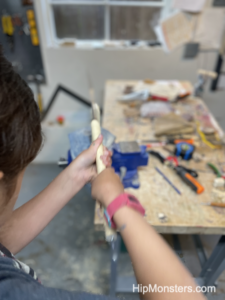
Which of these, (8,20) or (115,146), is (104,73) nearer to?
(8,20)

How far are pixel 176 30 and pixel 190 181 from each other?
1.40 metres

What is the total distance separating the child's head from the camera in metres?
0.32

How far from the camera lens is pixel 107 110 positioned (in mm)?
1231

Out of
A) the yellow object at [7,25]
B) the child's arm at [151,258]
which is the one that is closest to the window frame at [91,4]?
the yellow object at [7,25]

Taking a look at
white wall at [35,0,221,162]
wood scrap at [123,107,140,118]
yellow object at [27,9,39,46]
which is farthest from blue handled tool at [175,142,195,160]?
yellow object at [27,9,39,46]

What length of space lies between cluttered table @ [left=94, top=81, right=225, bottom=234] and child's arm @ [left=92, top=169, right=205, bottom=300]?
24 centimetres

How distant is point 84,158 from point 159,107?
0.78m

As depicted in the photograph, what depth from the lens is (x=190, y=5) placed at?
1523 millimetres

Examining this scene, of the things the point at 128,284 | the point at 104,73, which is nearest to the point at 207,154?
the point at 128,284

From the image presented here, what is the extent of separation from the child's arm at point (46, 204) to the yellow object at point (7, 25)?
60.1 inches

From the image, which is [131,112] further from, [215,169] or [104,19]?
[104,19]

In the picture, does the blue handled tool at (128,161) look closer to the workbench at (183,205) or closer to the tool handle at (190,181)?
the workbench at (183,205)

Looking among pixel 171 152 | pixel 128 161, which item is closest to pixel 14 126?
pixel 128 161

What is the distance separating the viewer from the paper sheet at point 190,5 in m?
1.51
